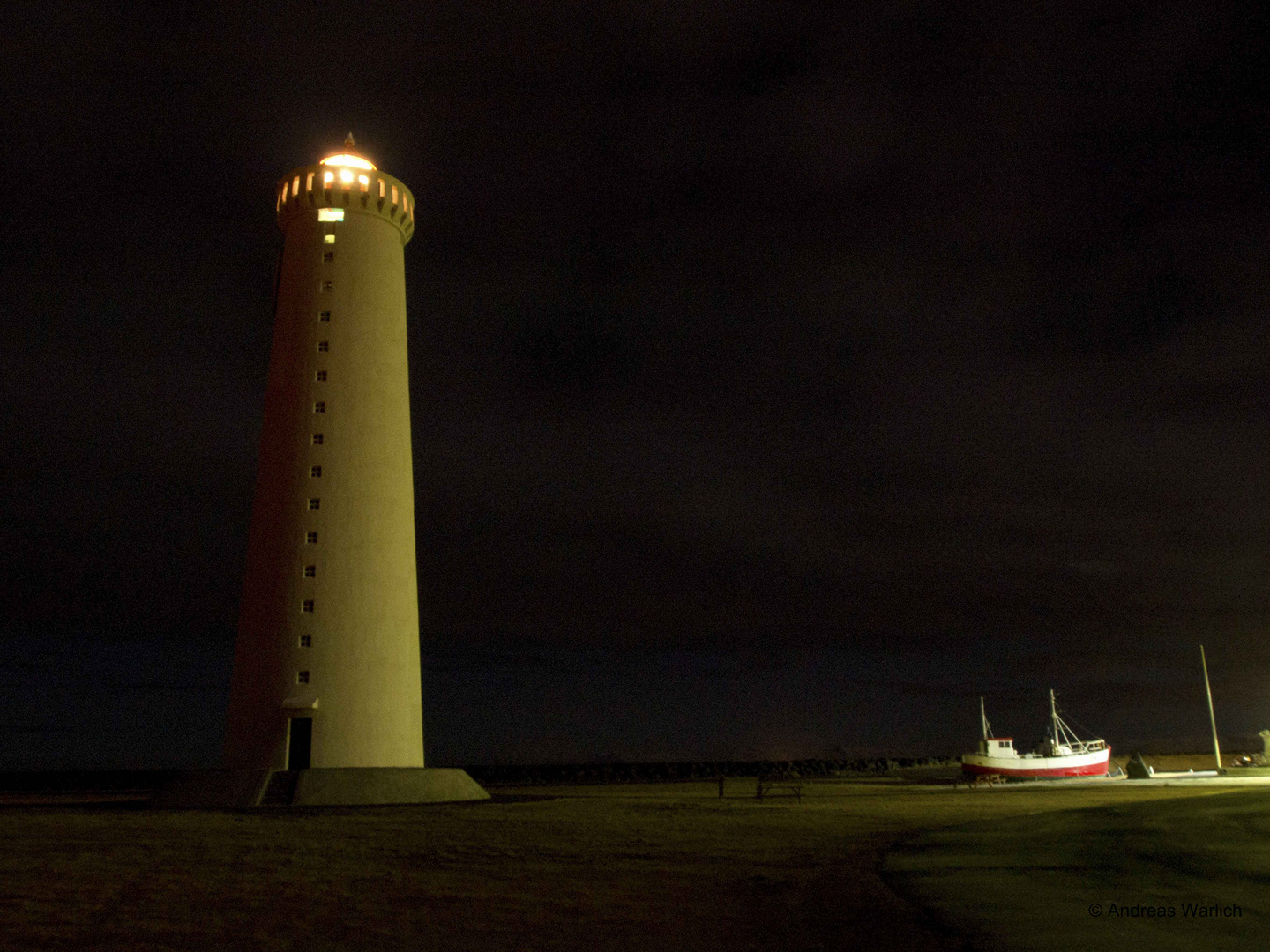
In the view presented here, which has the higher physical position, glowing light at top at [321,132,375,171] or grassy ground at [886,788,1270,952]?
glowing light at top at [321,132,375,171]

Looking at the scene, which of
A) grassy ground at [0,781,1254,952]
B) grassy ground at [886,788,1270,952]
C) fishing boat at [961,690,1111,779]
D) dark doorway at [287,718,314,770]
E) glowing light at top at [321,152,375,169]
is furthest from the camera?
fishing boat at [961,690,1111,779]

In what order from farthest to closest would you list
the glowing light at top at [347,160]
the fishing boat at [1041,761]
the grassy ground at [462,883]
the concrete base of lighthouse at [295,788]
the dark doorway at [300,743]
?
the fishing boat at [1041,761], the glowing light at top at [347,160], the dark doorway at [300,743], the concrete base of lighthouse at [295,788], the grassy ground at [462,883]

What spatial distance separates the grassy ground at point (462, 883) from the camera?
9.76 metres

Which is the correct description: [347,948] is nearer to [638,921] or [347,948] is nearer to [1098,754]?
[638,921]

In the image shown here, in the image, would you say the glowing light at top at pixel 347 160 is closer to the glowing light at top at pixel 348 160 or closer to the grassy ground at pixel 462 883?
the glowing light at top at pixel 348 160

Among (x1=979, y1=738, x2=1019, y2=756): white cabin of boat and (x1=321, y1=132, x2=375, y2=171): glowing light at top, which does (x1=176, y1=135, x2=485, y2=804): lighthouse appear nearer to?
(x1=321, y1=132, x2=375, y2=171): glowing light at top

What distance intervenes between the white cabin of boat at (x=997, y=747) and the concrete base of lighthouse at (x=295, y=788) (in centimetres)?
4382

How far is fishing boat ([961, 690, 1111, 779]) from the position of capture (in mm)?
60312

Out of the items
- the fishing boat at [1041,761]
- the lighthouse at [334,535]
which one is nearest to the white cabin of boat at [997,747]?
the fishing boat at [1041,761]

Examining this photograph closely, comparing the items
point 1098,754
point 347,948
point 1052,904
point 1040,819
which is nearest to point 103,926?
point 347,948

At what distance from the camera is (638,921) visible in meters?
10.4

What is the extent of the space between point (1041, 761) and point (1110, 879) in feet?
187

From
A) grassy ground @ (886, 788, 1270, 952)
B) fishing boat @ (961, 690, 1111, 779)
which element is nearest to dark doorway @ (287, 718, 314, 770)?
grassy ground @ (886, 788, 1270, 952)

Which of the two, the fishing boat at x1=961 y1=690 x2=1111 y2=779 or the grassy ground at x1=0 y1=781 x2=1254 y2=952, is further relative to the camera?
the fishing boat at x1=961 y1=690 x2=1111 y2=779
